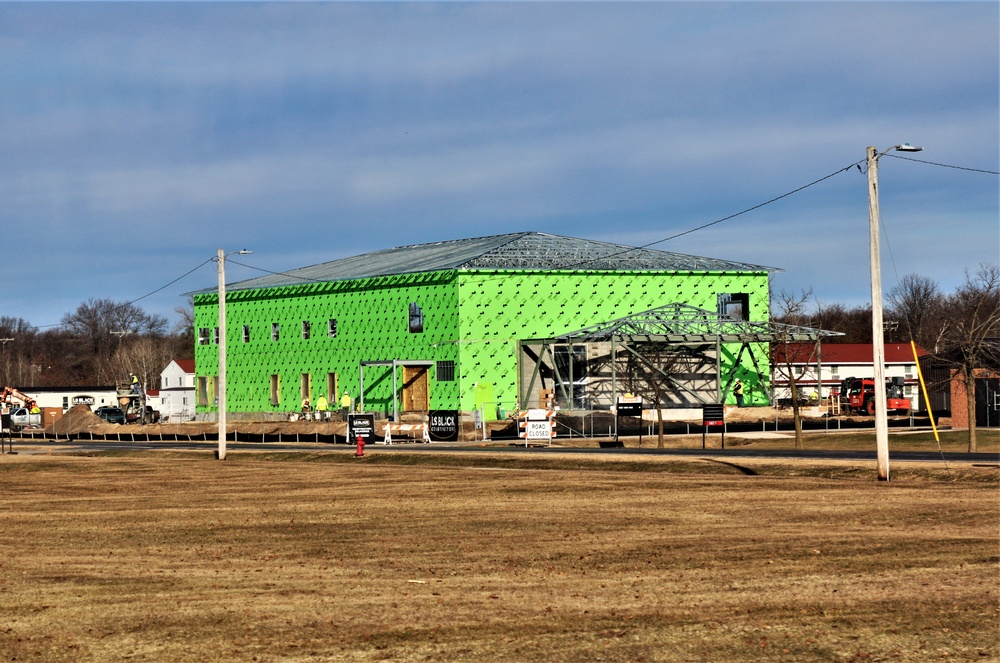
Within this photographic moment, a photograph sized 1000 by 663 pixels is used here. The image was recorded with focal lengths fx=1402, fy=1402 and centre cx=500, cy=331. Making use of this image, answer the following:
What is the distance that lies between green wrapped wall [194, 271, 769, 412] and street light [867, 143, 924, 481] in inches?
1897

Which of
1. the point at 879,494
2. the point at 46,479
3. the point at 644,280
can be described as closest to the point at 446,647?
the point at 879,494

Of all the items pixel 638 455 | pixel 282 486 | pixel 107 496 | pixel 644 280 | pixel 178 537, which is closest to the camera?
pixel 178 537

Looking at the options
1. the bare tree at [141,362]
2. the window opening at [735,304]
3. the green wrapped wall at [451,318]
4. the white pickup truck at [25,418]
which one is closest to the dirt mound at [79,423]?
the white pickup truck at [25,418]

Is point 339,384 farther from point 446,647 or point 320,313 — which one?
point 446,647

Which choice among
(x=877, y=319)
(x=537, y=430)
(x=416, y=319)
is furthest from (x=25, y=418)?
(x=877, y=319)

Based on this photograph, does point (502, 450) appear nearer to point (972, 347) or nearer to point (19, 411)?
point (972, 347)

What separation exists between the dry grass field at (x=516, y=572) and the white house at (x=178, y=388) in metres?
93.4

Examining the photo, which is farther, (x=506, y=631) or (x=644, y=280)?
(x=644, y=280)

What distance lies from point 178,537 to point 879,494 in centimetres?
1395

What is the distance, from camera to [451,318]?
8231 cm

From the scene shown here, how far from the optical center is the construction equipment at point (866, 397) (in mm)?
84188

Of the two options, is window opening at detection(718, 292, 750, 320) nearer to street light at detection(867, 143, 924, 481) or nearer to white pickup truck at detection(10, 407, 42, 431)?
white pickup truck at detection(10, 407, 42, 431)

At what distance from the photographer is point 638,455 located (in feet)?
146

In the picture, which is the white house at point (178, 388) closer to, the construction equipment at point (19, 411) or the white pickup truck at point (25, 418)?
the construction equipment at point (19, 411)
